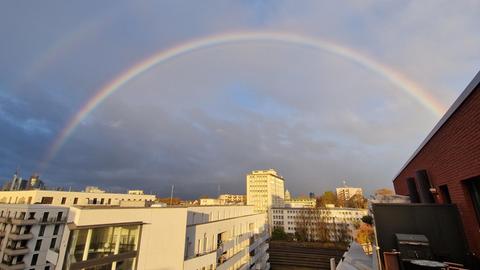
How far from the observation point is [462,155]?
6.67m

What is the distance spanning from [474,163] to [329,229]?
7699 cm

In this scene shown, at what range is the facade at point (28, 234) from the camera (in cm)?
3322

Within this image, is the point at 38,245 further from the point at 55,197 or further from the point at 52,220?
the point at 55,197

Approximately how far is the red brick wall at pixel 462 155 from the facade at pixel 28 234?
45.1 m

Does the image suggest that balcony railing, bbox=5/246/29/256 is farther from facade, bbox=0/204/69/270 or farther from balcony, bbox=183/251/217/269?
balcony, bbox=183/251/217/269

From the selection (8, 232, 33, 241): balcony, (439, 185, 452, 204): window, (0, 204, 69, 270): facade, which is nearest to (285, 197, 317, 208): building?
(0, 204, 69, 270): facade

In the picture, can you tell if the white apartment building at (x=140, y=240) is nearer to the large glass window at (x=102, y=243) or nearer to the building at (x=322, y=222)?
the large glass window at (x=102, y=243)

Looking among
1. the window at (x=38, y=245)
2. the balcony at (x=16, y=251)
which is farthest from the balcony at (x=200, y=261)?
the window at (x=38, y=245)

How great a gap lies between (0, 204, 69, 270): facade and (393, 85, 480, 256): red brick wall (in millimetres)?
45090

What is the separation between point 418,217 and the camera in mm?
8414

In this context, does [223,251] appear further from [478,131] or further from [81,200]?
[81,200]

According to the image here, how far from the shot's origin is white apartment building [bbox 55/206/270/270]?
38.3ft

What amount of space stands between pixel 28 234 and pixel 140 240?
108 feet

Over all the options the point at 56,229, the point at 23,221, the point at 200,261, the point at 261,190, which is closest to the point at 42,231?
the point at 56,229
